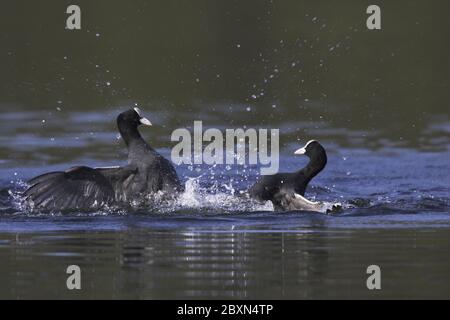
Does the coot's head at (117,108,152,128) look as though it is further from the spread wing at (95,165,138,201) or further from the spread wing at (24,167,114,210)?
the spread wing at (24,167,114,210)

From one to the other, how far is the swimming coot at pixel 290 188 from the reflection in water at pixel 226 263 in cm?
157

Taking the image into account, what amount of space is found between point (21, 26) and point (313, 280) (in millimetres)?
15432

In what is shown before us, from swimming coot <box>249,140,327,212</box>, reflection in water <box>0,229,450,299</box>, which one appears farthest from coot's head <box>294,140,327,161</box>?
reflection in water <box>0,229,450,299</box>

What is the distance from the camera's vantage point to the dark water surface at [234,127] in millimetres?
8844

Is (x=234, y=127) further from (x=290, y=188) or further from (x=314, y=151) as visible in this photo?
(x=290, y=188)

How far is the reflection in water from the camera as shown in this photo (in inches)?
319

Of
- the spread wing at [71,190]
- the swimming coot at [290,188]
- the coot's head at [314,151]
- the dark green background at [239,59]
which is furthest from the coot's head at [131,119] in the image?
the dark green background at [239,59]

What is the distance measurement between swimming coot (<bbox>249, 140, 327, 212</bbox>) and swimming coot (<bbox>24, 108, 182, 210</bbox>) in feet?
2.99

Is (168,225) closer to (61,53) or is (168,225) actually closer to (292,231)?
(292,231)

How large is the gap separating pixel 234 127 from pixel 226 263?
27.0ft

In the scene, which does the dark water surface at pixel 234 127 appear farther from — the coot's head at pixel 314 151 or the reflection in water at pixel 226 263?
the coot's head at pixel 314 151

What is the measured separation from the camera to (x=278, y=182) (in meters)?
12.8

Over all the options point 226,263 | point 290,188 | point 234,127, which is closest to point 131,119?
point 290,188

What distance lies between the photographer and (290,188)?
41.7 feet
